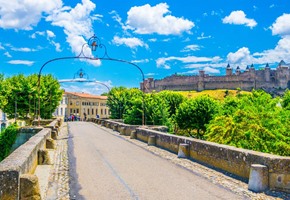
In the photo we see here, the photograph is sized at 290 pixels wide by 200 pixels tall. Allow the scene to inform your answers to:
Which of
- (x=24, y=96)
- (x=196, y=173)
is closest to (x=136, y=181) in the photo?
(x=196, y=173)

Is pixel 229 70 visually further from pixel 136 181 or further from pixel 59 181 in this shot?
pixel 59 181

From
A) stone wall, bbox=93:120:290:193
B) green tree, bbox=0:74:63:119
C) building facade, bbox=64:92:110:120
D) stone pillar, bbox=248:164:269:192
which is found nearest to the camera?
stone wall, bbox=93:120:290:193

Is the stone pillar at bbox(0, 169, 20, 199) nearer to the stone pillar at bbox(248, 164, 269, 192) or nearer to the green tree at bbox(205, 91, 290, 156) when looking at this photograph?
the stone pillar at bbox(248, 164, 269, 192)

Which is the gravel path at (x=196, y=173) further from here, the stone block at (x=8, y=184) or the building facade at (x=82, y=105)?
the building facade at (x=82, y=105)

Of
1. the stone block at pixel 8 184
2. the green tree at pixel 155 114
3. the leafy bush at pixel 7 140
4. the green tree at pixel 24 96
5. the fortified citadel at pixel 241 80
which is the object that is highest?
the fortified citadel at pixel 241 80

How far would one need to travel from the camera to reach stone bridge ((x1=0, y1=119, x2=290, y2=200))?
7.71 metres

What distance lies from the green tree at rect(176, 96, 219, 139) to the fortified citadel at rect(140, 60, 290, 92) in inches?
5034

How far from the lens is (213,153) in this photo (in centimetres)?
1123

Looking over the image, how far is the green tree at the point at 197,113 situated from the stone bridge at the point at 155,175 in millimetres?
36423

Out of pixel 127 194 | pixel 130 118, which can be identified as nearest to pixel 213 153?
pixel 127 194

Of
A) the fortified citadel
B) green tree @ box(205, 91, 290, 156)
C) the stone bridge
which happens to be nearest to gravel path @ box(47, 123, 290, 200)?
the stone bridge

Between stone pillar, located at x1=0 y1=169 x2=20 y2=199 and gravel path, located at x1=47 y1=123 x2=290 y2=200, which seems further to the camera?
gravel path, located at x1=47 y1=123 x2=290 y2=200

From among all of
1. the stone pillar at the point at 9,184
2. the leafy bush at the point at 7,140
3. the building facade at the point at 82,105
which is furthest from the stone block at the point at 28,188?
the building facade at the point at 82,105

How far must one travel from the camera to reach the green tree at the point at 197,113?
5016 cm
